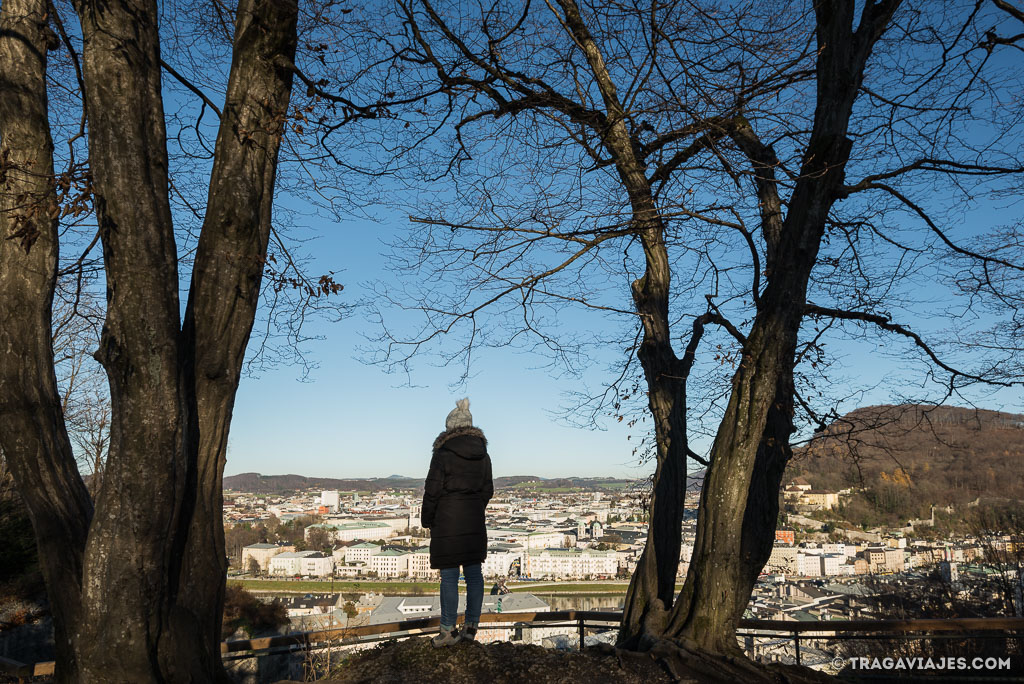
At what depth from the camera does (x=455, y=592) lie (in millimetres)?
4750

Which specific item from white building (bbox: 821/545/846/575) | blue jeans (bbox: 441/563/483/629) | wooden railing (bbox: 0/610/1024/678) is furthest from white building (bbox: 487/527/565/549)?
blue jeans (bbox: 441/563/483/629)

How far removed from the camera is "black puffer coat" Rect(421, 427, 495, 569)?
15.4 ft

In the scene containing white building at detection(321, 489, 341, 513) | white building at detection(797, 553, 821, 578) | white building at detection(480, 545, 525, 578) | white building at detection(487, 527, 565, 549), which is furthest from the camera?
white building at detection(321, 489, 341, 513)

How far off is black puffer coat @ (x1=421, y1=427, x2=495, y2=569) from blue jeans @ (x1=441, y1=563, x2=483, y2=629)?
10 cm

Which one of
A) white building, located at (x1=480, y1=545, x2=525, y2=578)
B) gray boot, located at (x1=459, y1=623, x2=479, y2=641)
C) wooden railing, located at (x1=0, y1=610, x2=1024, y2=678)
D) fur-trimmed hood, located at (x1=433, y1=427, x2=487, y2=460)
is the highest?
fur-trimmed hood, located at (x1=433, y1=427, x2=487, y2=460)

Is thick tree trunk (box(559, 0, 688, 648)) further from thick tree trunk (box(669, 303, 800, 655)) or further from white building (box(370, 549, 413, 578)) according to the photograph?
white building (box(370, 549, 413, 578))

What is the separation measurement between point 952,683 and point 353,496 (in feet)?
119

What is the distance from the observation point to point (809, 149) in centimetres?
527

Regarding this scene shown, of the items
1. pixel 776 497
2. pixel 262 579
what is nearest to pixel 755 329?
pixel 776 497

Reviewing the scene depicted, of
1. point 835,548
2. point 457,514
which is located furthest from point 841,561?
point 457,514

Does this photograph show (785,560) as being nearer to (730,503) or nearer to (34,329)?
(730,503)

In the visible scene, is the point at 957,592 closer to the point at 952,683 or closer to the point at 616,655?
the point at 952,683

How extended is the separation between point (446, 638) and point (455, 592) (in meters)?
0.32

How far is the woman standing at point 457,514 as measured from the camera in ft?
15.4
